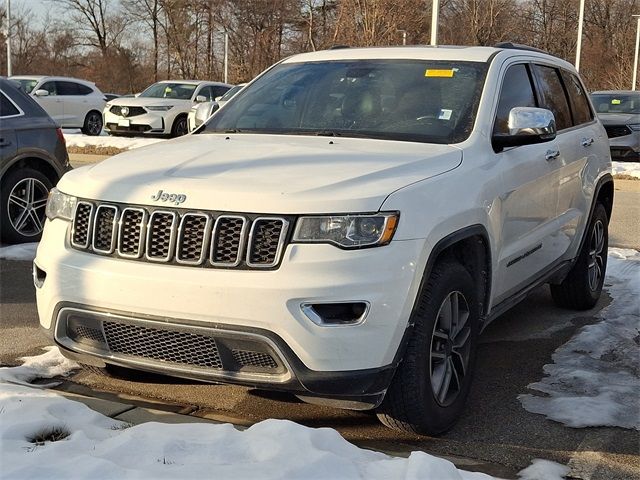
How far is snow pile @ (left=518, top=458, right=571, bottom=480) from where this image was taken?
138 inches

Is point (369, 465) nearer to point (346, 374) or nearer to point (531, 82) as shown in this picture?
point (346, 374)

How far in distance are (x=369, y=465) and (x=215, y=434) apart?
2.05 ft

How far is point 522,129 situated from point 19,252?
485 centimetres

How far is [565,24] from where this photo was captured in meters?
54.8

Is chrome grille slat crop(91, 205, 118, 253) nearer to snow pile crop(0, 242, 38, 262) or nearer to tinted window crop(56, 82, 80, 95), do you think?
snow pile crop(0, 242, 38, 262)

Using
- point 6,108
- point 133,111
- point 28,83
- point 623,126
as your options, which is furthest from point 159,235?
point 28,83

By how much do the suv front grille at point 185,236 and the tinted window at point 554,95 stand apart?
2776 millimetres

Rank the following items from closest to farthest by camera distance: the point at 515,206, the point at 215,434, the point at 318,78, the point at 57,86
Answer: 1. the point at 215,434
2. the point at 515,206
3. the point at 318,78
4. the point at 57,86

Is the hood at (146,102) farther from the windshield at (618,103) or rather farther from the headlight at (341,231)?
the headlight at (341,231)

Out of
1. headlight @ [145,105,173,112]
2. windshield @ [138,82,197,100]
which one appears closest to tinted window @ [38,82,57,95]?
windshield @ [138,82,197,100]

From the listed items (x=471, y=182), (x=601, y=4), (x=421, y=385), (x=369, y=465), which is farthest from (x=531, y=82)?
(x=601, y=4)

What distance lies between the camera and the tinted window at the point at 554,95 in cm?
560

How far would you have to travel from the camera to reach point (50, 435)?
3.42m

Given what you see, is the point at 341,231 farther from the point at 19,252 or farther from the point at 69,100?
the point at 69,100
